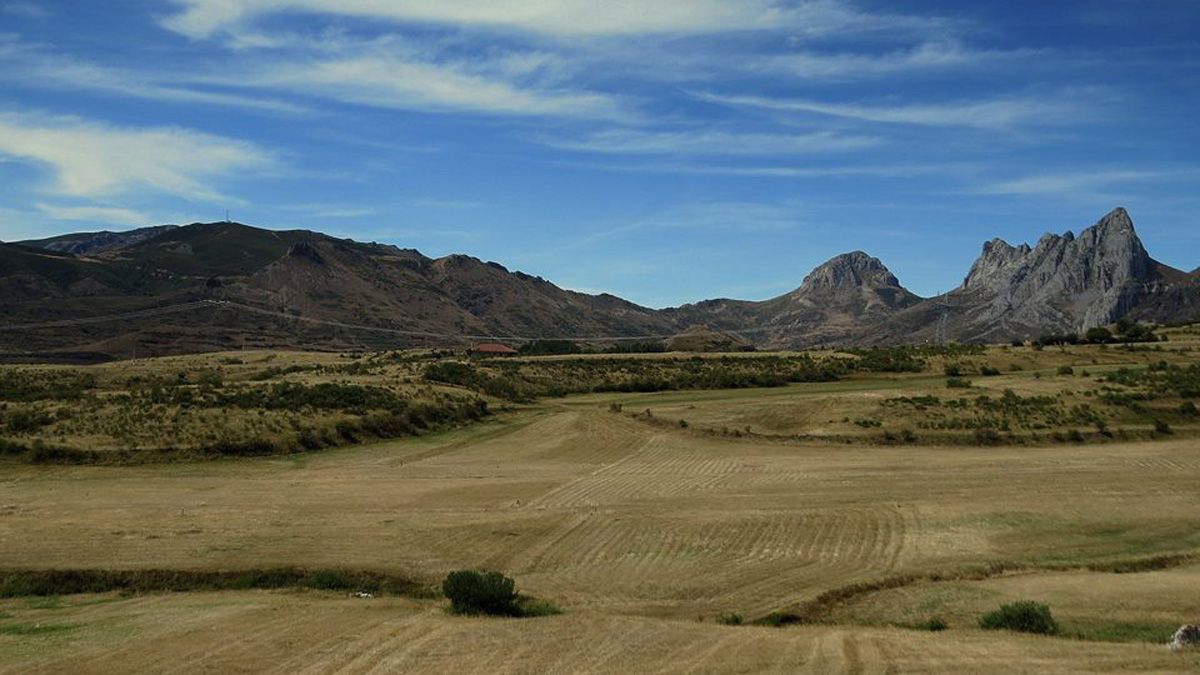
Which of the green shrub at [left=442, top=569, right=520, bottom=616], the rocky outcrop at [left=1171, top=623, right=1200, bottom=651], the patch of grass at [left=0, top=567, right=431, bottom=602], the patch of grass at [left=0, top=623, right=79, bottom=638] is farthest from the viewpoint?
A: the patch of grass at [left=0, top=567, right=431, bottom=602]

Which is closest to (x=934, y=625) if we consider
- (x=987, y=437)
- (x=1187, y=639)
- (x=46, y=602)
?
(x=1187, y=639)

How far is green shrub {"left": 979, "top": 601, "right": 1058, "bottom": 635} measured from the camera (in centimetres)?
1647

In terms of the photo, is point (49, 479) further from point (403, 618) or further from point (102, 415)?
point (403, 618)

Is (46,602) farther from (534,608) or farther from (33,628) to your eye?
(534,608)

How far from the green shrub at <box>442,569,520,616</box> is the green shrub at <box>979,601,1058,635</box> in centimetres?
846

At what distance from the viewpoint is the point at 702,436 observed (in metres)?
49.7

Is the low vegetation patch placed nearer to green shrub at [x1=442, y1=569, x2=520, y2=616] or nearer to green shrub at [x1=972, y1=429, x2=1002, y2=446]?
green shrub at [x1=442, y1=569, x2=520, y2=616]

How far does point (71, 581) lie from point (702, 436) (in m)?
32.5

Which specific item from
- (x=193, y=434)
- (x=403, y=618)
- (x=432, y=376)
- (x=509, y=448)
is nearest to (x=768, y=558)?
(x=403, y=618)

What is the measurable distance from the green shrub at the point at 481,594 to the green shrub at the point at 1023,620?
8.46 metres

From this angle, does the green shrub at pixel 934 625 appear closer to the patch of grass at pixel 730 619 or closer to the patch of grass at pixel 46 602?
the patch of grass at pixel 730 619

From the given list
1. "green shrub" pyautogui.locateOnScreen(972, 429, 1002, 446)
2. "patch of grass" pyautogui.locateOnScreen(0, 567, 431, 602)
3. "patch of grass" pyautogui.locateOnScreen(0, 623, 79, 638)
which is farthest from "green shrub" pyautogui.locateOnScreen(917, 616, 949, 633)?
"green shrub" pyautogui.locateOnScreen(972, 429, 1002, 446)

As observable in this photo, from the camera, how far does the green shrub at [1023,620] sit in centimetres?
1647

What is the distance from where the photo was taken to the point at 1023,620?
16.6m
